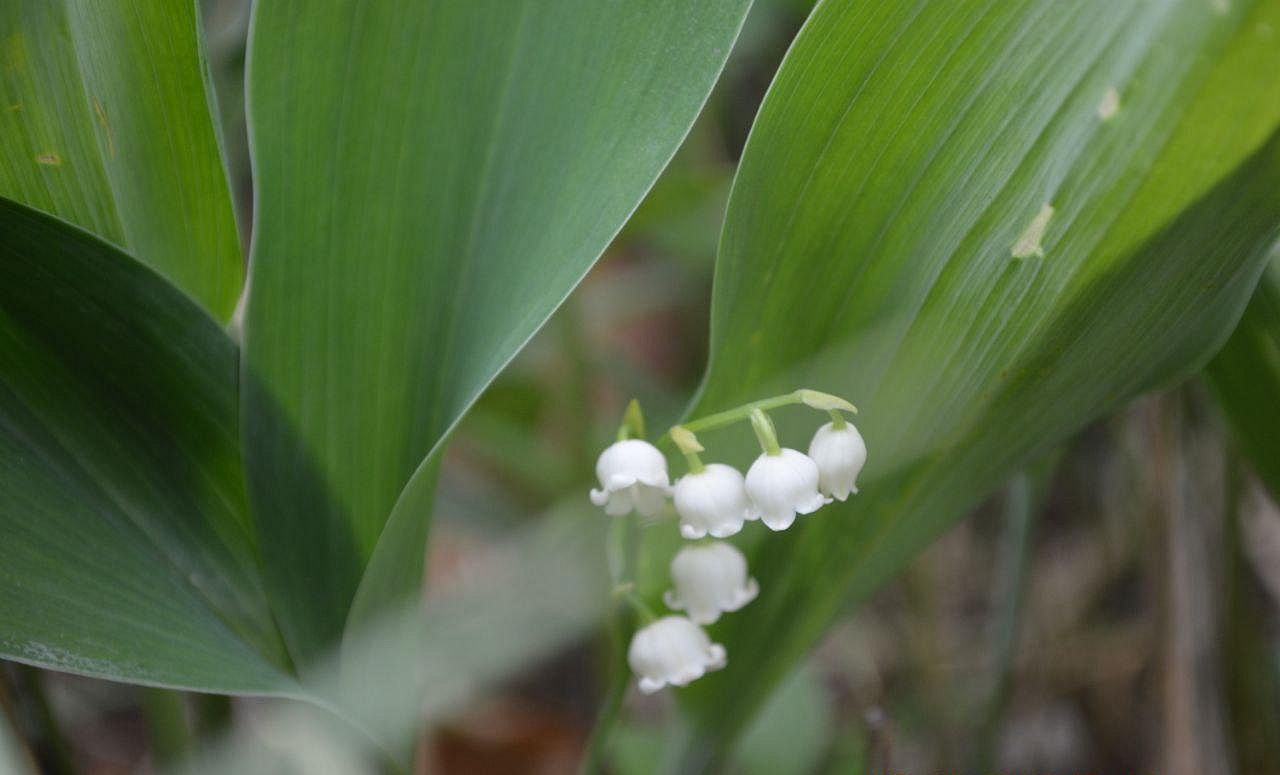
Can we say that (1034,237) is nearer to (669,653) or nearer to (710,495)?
(710,495)

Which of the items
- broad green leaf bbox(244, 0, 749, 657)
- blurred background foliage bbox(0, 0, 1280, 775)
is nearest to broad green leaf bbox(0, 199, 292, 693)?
broad green leaf bbox(244, 0, 749, 657)

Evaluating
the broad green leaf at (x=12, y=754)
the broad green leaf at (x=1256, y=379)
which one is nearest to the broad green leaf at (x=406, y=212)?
the broad green leaf at (x=12, y=754)

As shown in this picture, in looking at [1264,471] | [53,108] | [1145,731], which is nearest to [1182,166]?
[1264,471]

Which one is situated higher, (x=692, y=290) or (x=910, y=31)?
(x=692, y=290)

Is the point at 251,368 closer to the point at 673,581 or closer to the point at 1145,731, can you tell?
the point at 673,581

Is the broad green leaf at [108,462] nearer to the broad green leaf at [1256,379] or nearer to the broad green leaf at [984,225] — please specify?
the broad green leaf at [984,225]

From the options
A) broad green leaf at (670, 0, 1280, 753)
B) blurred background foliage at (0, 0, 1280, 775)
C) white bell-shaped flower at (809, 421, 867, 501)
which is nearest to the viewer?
broad green leaf at (670, 0, 1280, 753)

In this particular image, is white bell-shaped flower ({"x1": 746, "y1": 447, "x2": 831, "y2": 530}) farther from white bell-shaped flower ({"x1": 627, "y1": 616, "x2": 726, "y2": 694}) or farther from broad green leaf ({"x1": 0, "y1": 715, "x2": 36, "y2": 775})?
broad green leaf ({"x1": 0, "y1": 715, "x2": 36, "y2": 775})
